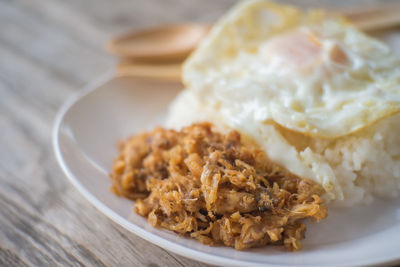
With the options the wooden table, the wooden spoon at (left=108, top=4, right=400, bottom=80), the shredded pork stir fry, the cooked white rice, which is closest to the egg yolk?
the cooked white rice

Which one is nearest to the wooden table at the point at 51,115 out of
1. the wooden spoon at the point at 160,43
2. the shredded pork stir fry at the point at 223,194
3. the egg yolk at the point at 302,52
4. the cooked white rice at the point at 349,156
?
the shredded pork stir fry at the point at 223,194

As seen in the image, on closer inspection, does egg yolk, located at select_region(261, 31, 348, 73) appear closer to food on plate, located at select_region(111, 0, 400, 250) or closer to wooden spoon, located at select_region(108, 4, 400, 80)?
food on plate, located at select_region(111, 0, 400, 250)

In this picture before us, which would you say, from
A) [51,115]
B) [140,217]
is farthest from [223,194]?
[51,115]

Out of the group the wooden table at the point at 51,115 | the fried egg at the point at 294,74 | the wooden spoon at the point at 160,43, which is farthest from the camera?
the wooden spoon at the point at 160,43

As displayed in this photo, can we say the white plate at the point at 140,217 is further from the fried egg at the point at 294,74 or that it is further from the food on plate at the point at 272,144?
the fried egg at the point at 294,74

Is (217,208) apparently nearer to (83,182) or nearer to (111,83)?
(83,182)

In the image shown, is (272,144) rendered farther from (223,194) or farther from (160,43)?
(160,43)
